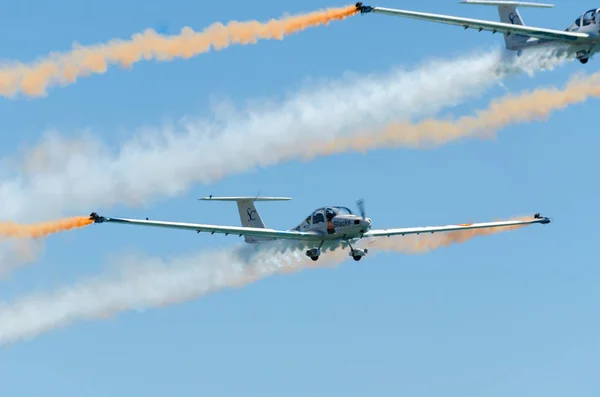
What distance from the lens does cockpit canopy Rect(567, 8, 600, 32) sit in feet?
239

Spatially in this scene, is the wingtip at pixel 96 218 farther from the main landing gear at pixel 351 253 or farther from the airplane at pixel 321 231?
the main landing gear at pixel 351 253

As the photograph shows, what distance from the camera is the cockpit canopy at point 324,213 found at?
73375mm

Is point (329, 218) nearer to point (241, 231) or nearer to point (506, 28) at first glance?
point (241, 231)

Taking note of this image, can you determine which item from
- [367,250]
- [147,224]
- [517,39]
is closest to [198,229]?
[147,224]

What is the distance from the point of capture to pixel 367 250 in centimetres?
7362

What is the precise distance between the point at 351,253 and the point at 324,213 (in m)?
2.42

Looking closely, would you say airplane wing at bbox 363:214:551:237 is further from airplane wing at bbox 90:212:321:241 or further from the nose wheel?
airplane wing at bbox 90:212:321:241

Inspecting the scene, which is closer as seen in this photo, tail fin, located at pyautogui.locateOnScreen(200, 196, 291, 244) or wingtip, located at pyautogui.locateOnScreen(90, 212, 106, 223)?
wingtip, located at pyautogui.locateOnScreen(90, 212, 106, 223)

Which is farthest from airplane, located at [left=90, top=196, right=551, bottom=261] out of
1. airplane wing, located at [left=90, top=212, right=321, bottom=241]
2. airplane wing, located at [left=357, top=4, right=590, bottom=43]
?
airplane wing, located at [left=357, top=4, right=590, bottom=43]

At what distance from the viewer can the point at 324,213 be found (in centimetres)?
7369

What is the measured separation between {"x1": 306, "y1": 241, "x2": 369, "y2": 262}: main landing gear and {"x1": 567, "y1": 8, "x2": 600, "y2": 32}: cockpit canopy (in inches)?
593

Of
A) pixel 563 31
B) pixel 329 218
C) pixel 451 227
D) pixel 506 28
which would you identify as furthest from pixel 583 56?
pixel 329 218

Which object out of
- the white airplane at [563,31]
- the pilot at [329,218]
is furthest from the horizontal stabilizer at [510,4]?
the pilot at [329,218]

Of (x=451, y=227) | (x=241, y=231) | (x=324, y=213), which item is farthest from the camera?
(x=451, y=227)
